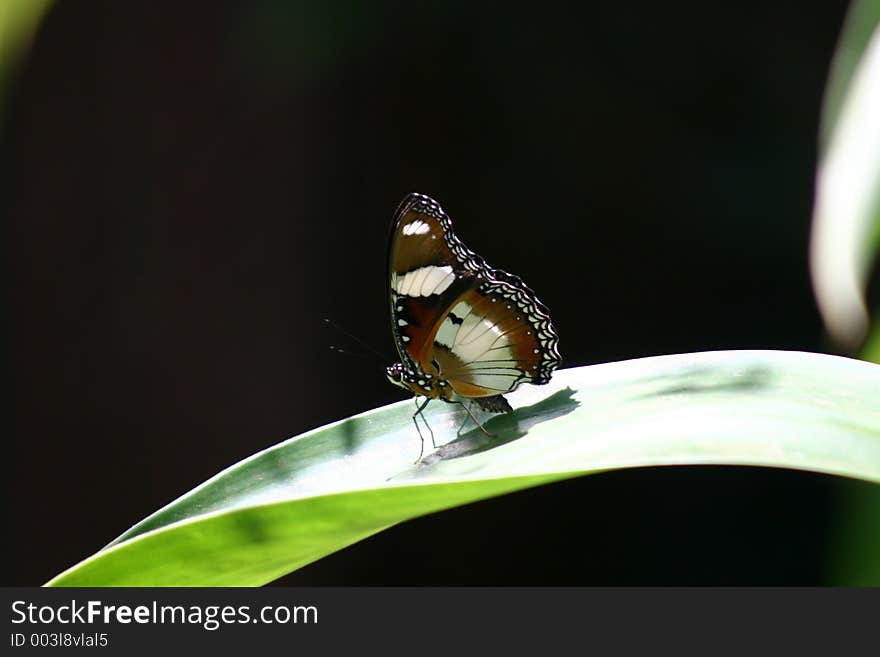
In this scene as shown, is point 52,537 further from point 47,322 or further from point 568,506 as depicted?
point 568,506

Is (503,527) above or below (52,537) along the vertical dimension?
below

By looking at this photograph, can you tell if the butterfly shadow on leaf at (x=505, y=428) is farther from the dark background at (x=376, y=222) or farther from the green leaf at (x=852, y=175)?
the dark background at (x=376, y=222)

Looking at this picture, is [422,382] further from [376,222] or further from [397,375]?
[376,222]

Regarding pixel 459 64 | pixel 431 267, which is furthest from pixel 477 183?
pixel 431 267

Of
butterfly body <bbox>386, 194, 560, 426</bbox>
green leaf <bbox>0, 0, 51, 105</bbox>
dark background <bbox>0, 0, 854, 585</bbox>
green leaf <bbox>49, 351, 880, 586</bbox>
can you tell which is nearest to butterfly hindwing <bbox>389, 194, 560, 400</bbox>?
butterfly body <bbox>386, 194, 560, 426</bbox>

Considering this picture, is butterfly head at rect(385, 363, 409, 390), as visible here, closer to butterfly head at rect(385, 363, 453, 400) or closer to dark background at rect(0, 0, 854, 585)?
butterfly head at rect(385, 363, 453, 400)

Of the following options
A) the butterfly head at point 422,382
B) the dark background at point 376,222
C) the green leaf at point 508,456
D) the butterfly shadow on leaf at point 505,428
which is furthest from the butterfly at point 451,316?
the dark background at point 376,222
